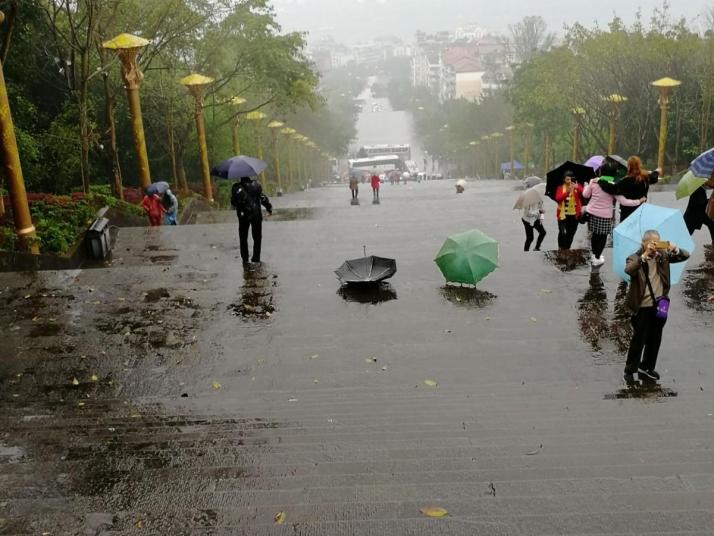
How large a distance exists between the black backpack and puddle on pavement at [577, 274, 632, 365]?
4.96 meters

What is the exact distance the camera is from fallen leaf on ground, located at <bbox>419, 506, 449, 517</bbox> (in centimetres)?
426

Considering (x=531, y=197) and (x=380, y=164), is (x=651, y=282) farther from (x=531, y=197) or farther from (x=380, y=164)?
(x=380, y=164)

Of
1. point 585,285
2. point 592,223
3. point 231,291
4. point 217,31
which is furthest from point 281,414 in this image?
point 217,31

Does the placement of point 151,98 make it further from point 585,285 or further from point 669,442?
point 669,442

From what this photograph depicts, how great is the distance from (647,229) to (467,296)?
3116 mm

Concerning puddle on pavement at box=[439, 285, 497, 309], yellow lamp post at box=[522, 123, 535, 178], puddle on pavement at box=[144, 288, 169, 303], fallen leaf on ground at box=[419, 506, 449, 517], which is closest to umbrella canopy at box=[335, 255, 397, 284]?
puddle on pavement at box=[439, 285, 497, 309]

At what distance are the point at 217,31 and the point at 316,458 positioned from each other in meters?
29.0

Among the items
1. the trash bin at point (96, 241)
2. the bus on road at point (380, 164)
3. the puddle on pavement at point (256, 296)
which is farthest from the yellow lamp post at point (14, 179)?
the bus on road at point (380, 164)

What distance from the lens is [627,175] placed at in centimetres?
1021

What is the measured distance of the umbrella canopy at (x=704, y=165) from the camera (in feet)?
33.9

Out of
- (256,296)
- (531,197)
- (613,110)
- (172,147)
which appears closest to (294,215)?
(172,147)

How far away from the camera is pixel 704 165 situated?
10375 mm

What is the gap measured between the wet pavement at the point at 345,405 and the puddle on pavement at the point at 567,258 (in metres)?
0.07

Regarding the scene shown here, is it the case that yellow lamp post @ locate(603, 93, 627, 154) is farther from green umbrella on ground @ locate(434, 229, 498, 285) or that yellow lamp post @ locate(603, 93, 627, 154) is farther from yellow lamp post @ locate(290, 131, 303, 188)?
yellow lamp post @ locate(290, 131, 303, 188)
